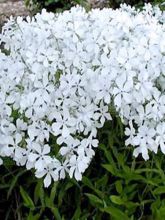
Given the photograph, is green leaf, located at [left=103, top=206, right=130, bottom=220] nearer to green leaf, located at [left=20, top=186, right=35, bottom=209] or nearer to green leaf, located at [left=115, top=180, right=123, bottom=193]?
green leaf, located at [left=115, top=180, right=123, bottom=193]

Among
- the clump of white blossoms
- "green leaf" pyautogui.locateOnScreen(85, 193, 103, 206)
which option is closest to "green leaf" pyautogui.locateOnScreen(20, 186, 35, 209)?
the clump of white blossoms

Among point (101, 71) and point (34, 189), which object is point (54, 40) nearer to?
point (101, 71)

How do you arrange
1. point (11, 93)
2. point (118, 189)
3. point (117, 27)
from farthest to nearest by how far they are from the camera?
point (117, 27) < point (11, 93) < point (118, 189)

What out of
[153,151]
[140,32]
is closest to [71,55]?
[140,32]

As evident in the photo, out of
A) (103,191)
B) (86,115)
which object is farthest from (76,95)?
(103,191)

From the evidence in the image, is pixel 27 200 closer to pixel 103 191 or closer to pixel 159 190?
pixel 103 191

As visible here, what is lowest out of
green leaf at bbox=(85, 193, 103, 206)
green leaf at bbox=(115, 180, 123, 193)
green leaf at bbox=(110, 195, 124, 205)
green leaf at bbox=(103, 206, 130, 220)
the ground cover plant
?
green leaf at bbox=(103, 206, 130, 220)

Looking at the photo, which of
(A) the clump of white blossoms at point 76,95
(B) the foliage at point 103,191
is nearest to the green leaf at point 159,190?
(B) the foliage at point 103,191

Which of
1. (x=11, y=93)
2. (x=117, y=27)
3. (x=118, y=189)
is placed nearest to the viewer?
(x=118, y=189)
